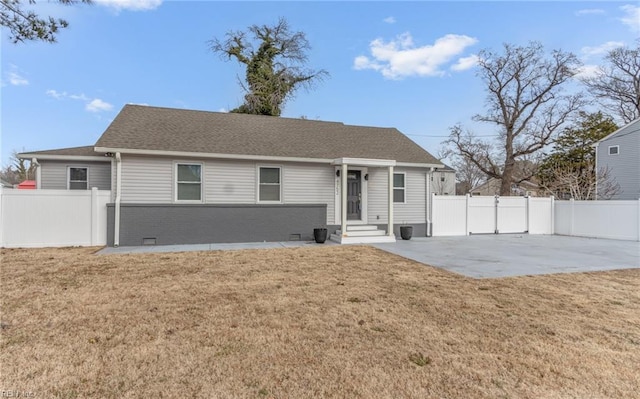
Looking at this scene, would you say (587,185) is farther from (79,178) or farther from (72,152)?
(72,152)

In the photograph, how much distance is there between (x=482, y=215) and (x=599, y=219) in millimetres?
4394

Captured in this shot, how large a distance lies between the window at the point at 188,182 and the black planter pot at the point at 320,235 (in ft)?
13.3

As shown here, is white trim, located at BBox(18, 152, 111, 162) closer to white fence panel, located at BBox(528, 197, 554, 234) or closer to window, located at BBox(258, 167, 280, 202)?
window, located at BBox(258, 167, 280, 202)

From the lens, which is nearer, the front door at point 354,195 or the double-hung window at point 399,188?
the front door at point 354,195

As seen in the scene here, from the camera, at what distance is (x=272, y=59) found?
24750 millimetres

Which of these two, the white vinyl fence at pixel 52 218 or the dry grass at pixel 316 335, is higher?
the white vinyl fence at pixel 52 218

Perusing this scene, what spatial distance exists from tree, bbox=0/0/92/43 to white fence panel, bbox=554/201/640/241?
17.7 m

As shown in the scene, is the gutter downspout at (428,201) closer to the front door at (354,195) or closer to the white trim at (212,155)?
the front door at (354,195)

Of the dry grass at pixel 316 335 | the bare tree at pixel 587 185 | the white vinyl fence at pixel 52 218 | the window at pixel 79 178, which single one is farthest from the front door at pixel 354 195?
the bare tree at pixel 587 185

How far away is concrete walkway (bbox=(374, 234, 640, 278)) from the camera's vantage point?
7113mm

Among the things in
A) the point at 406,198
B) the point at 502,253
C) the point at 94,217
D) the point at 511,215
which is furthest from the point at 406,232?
the point at 94,217

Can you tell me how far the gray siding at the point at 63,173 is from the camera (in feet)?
39.0

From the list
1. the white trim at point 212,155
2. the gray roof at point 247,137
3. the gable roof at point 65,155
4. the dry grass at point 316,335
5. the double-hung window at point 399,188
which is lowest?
the dry grass at point 316,335

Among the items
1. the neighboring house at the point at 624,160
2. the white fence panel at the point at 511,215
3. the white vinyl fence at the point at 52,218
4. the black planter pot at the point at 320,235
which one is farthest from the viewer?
the neighboring house at the point at 624,160
